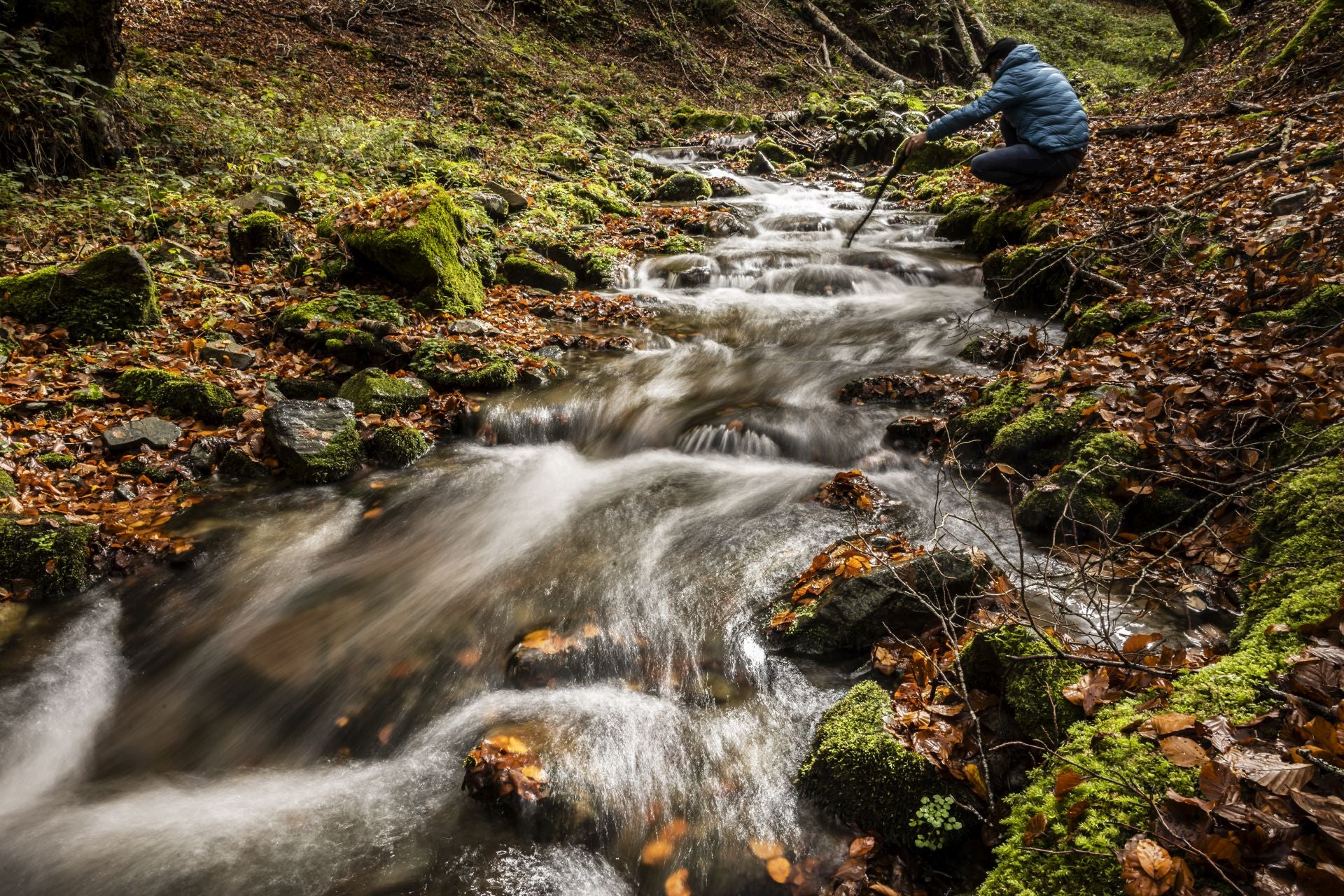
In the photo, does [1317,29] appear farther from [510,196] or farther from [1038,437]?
[510,196]

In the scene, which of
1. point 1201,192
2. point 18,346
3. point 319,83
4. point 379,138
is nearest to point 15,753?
point 18,346

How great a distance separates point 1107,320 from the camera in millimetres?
5594

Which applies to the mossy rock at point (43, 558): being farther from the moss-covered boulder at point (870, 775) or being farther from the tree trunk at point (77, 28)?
the tree trunk at point (77, 28)

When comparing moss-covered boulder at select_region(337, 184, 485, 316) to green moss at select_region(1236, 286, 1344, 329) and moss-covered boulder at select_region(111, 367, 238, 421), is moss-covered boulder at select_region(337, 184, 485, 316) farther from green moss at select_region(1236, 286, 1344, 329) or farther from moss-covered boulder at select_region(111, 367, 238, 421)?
green moss at select_region(1236, 286, 1344, 329)

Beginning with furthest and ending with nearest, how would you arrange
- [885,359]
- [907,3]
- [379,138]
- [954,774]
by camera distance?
[907,3] → [379,138] → [885,359] → [954,774]

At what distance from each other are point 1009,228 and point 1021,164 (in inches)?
37.6

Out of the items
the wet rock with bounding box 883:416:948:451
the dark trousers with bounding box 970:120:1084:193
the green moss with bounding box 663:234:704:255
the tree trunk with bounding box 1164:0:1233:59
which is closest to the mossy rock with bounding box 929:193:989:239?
the dark trousers with bounding box 970:120:1084:193

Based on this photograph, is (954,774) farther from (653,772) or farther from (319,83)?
(319,83)

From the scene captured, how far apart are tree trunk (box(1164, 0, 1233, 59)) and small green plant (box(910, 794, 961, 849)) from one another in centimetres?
1976

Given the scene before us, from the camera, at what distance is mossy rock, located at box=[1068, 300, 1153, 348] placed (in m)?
5.46

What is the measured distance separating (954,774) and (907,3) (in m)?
33.4

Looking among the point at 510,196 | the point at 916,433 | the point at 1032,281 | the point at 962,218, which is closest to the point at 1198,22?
the point at 962,218

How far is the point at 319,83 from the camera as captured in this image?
46.3 feet

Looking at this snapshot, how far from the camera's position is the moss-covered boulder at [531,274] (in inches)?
369
